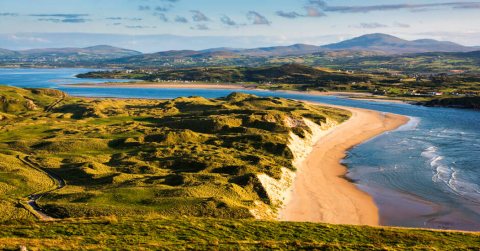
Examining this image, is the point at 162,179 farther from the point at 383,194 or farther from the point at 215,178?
the point at 383,194

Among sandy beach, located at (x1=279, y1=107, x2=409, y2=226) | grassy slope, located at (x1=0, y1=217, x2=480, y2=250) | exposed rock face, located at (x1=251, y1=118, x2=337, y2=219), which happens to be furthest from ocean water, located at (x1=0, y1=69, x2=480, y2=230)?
grassy slope, located at (x1=0, y1=217, x2=480, y2=250)

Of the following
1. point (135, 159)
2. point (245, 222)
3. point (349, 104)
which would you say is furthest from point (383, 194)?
point (349, 104)

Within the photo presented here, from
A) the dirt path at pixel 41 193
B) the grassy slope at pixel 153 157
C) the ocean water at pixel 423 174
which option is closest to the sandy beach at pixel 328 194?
the ocean water at pixel 423 174

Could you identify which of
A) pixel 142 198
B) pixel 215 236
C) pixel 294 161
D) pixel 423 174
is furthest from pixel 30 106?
pixel 215 236

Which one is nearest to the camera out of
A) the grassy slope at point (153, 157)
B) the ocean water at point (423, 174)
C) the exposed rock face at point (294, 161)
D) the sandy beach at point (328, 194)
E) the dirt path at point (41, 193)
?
the dirt path at point (41, 193)

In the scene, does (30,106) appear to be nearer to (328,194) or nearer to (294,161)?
(294,161)

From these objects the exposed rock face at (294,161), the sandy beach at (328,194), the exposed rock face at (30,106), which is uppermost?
the exposed rock face at (30,106)

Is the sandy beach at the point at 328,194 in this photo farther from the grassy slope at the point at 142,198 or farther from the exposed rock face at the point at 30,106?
the exposed rock face at the point at 30,106
